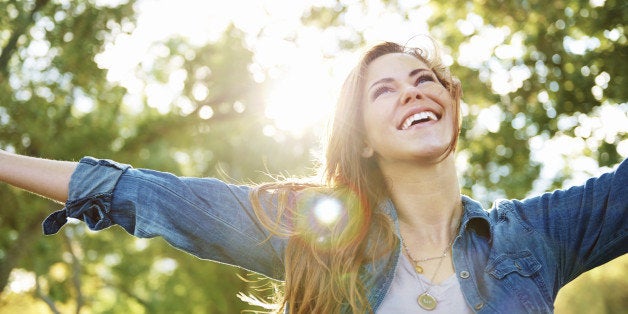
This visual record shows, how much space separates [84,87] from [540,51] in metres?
7.35

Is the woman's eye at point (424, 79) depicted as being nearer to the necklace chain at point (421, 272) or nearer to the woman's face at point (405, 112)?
the woman's face at point (405, 112)

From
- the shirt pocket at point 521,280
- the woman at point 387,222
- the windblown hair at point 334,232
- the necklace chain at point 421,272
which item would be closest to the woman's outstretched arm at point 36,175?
the woman at point 387,222

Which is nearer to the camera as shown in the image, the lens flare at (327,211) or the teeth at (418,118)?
the lens flare at (327,211)

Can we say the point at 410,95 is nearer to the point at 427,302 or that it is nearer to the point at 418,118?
the point at 418,118

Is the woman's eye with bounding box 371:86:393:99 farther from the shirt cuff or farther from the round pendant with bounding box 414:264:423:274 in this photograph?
the shirt cuff

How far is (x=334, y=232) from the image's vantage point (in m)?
2.59

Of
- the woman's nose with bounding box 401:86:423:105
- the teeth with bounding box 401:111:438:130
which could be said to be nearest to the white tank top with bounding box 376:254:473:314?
the teeth with bounding box 401:111:438:130

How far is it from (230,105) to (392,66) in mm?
11175

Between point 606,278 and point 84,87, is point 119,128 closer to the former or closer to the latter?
point 84,87

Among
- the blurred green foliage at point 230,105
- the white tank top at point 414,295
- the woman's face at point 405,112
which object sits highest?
the woman's face at point 405,112

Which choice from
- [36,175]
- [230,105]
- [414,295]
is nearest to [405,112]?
[414,295]

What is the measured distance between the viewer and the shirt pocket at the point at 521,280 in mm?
2348

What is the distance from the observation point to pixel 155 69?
1528 centimetres

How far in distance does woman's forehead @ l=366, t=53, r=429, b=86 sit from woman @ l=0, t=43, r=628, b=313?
0.36 feet
